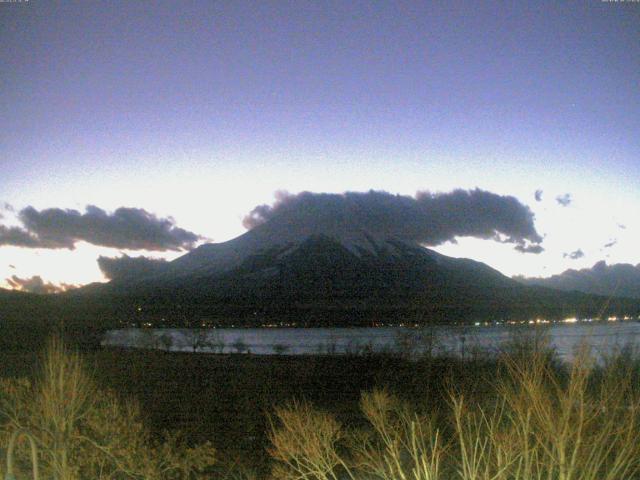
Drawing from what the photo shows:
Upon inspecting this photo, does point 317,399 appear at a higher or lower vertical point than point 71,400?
lower

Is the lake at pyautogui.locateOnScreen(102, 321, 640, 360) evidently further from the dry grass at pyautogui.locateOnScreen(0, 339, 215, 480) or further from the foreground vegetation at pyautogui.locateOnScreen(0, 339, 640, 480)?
the dry grass at pyautogui.locateOnScreen(0, 339, 215, 480)

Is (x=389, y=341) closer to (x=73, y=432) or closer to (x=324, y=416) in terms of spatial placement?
(x=324, y=416)

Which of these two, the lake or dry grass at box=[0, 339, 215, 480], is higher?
dry grass at box=[0, 339, 215, 480]

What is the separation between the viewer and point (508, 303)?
434 feet

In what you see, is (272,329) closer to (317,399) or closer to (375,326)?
(375,326)

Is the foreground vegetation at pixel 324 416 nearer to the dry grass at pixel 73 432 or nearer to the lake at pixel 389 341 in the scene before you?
the dry grass at pixel 73 432

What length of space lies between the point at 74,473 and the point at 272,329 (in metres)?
158

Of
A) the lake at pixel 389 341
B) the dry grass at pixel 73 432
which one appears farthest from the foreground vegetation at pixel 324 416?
the lake at pixel 389 341

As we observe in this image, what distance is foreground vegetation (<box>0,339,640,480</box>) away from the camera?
35.0ft

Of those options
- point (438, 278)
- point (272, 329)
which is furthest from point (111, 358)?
point (438, 278)

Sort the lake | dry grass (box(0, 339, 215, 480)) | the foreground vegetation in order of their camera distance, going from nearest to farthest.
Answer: the foreground vegetation, dry grass (box(0, 339, 215, 480)), the lake

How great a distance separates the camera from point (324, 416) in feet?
62.2

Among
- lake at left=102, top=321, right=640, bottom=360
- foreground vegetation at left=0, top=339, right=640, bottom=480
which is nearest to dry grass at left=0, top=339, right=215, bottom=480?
foreground vegetation at left=0, top=339, right=640, bottom=480

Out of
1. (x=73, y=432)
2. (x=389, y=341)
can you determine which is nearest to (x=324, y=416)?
(x=73, y=432)
